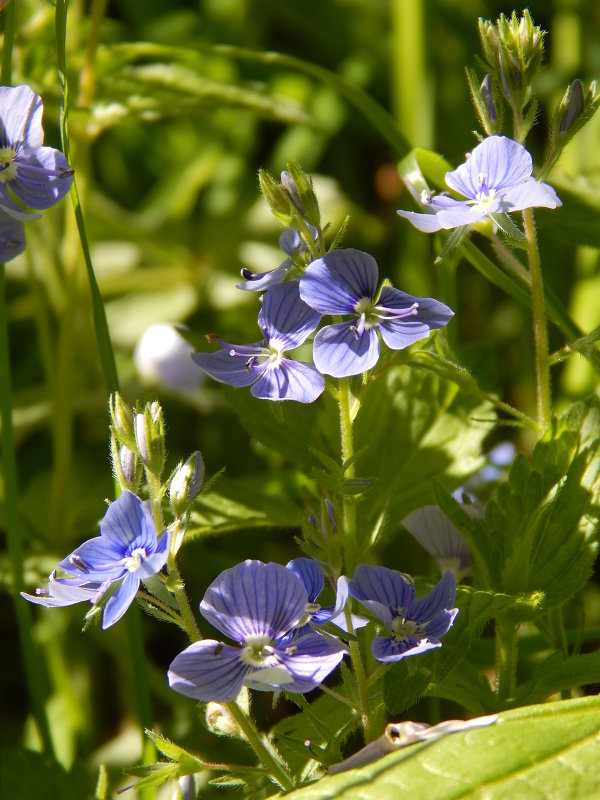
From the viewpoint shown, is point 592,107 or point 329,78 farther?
point 329,78

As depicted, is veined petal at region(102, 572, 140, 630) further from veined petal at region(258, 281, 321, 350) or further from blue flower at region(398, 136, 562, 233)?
blue flower at region(398, 136, 562, 233)

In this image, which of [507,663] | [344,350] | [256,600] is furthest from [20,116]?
[507,663]

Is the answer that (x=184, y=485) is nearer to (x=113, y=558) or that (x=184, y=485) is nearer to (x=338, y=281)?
(x=113, y=558)

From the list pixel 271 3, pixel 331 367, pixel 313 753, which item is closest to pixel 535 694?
A: pixel 313 753

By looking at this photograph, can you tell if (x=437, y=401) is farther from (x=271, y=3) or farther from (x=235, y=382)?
(x=271, y=3)

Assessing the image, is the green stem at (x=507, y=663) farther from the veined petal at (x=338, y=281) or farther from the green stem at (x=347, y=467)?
the veined petal at (x=338, y=281)
